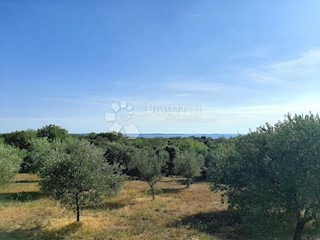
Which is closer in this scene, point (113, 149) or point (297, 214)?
point (297, 214)

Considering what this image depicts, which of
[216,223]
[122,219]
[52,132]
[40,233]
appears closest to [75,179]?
[40,233]

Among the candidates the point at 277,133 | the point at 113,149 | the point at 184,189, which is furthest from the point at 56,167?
the point at 113,149

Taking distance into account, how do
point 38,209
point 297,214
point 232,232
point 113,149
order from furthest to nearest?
point 113,149, point 38,209, point 232,232, point 297,214

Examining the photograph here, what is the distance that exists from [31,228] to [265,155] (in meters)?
16.4

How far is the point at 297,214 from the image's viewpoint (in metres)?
16.4

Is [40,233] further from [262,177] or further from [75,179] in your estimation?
[262,177]

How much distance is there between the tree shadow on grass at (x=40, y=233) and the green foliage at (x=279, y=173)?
35.2ft

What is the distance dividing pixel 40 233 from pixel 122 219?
6.68m

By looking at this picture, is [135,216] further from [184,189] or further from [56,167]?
[184,189]

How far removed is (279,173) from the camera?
15.2 m

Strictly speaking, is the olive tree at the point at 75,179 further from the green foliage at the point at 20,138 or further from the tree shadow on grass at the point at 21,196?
the green foliage at the point at 20,138

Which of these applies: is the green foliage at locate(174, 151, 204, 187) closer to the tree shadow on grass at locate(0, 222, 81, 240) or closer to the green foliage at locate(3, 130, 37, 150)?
the tree shadow on grass at locate(0, 222, 81, 240)

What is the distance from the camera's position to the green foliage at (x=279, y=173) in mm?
14969

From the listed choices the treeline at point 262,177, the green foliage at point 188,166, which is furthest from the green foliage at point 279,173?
the green foliage at point 188,166
